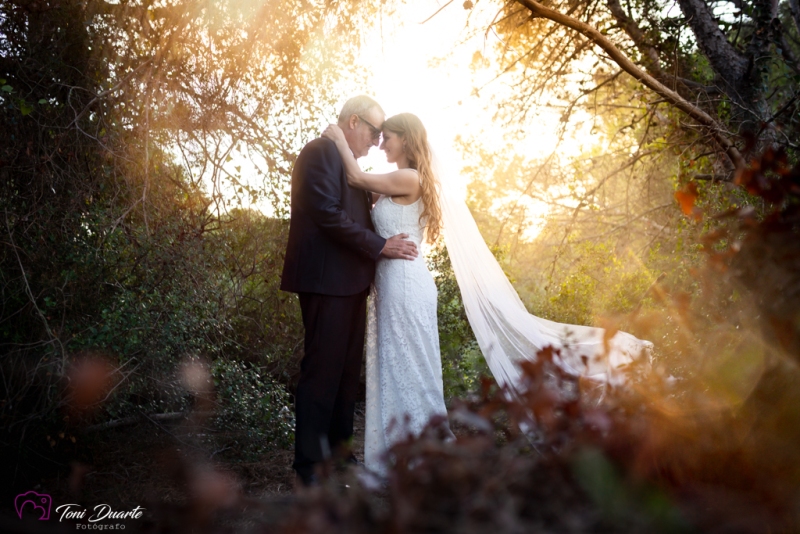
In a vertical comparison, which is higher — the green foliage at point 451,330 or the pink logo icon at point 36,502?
the green foliage at point 451,330

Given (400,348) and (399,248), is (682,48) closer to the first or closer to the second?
(399,248)

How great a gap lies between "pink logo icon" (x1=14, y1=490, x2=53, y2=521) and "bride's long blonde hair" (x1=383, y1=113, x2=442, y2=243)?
2654 mm

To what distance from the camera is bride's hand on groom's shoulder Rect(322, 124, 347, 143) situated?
3945mm

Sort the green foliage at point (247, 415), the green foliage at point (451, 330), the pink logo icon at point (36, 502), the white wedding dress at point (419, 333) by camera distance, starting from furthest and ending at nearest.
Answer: the green foliage at point (451, 330), the green foliage at point (247, 415), the white wedding dress at point (419, 333), the pink logo icon at point (36, 502)

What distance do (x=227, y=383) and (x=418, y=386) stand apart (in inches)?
63.8

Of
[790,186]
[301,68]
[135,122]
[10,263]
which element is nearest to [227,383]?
[10,263]

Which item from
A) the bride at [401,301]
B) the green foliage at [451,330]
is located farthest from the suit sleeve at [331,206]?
the green foliage at [451,330]

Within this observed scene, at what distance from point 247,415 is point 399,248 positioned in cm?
169

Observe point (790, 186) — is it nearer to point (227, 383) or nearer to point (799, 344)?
point (799, 344)

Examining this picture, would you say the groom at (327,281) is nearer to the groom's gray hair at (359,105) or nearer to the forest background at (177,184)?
the groom's gray hair at (359,105)

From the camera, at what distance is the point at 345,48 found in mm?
4879

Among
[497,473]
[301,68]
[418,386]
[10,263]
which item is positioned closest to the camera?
[497,473]

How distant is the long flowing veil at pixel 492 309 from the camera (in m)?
3.75

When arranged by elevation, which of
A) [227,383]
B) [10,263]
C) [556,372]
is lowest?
[227,383]
